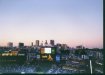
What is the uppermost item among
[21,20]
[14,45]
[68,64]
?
[21,20]

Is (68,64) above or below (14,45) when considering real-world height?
below

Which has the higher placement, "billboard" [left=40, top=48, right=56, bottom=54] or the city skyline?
the city skyline

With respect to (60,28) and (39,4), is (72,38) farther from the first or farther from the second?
(39,4)

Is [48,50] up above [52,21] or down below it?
below

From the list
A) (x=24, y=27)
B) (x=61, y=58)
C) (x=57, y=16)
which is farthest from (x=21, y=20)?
(x=61, y=58)

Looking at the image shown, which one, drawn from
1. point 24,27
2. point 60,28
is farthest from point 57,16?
point 24,27

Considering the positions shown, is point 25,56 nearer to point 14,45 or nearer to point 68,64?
point 14,45

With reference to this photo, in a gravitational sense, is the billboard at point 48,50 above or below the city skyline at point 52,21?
below
